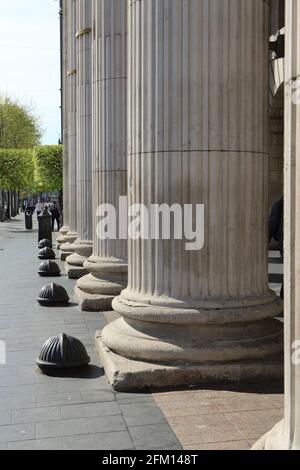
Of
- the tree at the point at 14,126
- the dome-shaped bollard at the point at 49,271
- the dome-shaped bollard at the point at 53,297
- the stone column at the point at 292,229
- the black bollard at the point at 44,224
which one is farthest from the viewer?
the tree at the point at 14,126

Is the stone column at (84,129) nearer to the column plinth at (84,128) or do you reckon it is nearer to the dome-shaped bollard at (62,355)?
the column plinth at (84,128)

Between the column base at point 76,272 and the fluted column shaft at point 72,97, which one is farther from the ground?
the fluted column shaft at point 72,97

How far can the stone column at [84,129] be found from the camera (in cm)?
1365

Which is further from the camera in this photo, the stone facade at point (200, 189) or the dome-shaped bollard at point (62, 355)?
the dome-shaped bollard at point (62, 355)

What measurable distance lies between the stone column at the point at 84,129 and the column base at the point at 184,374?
8.00 metres

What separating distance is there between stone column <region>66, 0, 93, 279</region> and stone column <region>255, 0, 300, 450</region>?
10.4 m

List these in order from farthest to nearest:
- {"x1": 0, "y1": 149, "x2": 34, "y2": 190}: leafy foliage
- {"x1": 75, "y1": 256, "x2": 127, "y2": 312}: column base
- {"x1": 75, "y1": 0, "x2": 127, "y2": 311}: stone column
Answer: {"x1": 0, "y1": 149, "x2": 34, "y2": 190}: leafy foliage < {"x1": 75, "y1": 256, "x2": 127, "y2": 312}: column base < {"x1": 75, "y1": 0, "x2": 127, "y2": 311}: stone column

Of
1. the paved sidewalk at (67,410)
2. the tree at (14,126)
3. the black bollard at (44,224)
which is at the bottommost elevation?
the paved sidewalk at (67,410)

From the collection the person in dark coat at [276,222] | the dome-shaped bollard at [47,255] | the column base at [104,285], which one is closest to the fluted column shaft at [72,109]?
the dome-shaped bollard at [47,255]

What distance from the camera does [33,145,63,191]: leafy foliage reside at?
4028 centimetres

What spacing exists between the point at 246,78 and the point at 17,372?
3675 mm

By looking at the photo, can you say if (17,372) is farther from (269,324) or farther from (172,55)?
(172,55)

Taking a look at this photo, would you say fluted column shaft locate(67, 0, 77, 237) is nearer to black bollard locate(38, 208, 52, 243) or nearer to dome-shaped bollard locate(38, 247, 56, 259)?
dome-shaped bollard locate(38, 247, 56, 259)

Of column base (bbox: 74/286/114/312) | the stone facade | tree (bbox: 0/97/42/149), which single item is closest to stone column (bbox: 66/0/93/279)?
column base (bbox: 74/286/114/312)
